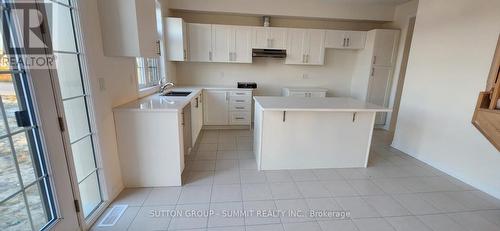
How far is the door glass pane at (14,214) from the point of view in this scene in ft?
3.75

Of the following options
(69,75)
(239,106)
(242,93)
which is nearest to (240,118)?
(239,106)

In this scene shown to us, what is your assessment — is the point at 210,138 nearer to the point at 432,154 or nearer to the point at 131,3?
the point at 131,3

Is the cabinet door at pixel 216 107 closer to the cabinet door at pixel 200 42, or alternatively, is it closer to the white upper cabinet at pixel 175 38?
the cabinet door at pixel 200 42

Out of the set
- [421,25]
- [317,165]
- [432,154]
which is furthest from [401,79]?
[317,165]

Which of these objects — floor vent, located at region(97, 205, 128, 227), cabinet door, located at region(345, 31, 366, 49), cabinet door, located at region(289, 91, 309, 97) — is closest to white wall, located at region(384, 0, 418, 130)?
cabinet door, located at region(345, 31, 366, 49)

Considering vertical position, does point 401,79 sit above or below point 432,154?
above

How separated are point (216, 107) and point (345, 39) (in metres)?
3.10

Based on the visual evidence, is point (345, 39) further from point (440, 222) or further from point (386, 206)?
point (440, 222)

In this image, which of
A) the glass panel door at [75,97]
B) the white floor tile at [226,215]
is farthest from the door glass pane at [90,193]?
the white floor tile at [226,215]

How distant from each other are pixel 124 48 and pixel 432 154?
4.05m

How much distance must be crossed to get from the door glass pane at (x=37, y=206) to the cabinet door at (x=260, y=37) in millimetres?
3886

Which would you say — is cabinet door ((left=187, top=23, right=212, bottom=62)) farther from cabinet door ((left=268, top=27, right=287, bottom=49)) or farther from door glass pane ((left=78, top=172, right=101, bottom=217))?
door glass pane ((left=78, top=172, right=101, bottom=217))

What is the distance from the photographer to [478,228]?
1863 millimetres

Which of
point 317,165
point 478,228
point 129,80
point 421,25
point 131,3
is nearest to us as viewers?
point 478,228
